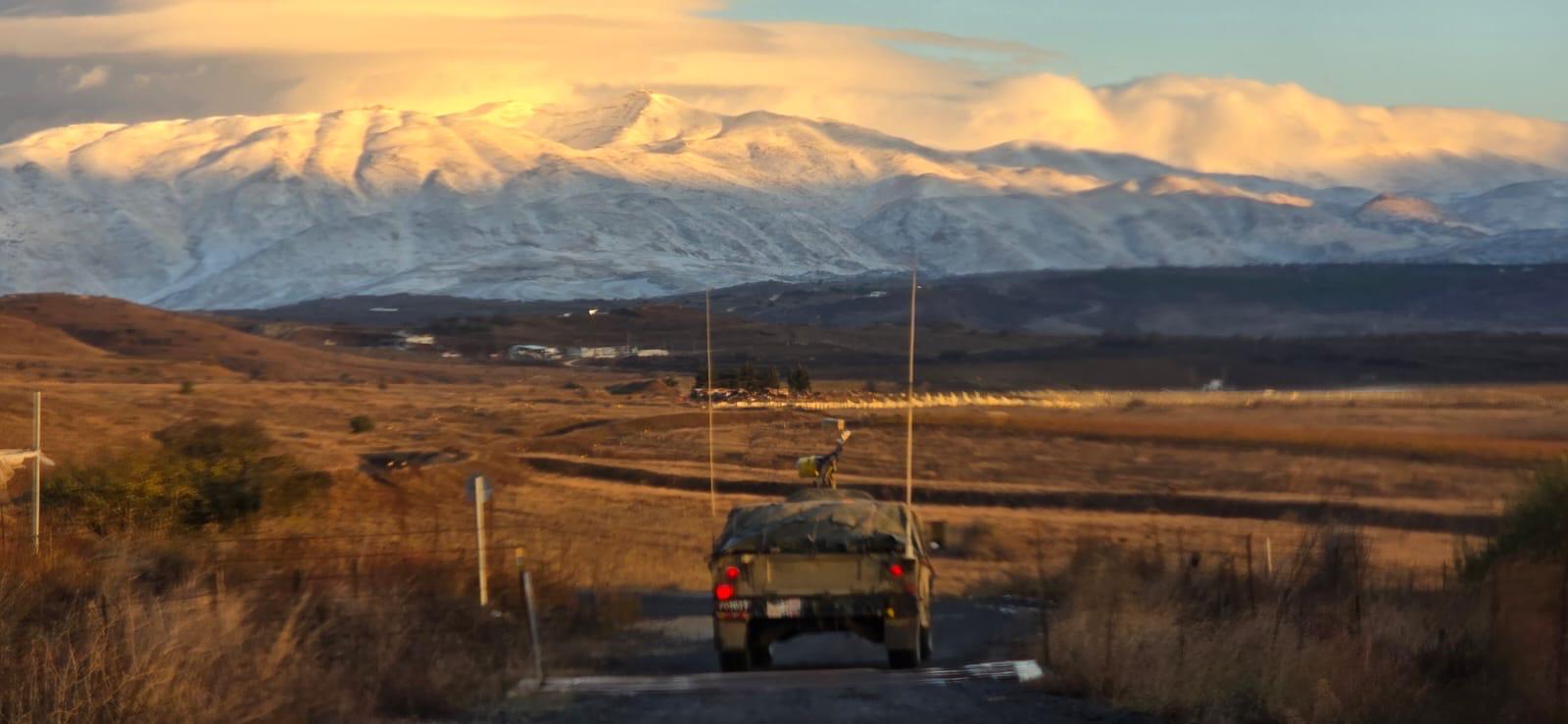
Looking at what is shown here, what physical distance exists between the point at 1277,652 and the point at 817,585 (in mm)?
4416

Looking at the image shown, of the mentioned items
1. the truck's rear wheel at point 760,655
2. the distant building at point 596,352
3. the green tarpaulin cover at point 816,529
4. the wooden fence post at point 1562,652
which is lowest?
the truck's rear wheel at point 760,655

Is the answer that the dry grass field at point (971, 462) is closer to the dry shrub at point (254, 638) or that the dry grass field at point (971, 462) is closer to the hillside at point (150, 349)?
the dry shrub at point (254, 638)

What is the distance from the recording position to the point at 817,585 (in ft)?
56.5

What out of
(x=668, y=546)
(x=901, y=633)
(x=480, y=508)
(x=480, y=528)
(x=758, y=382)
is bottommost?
(x=668, y=546)

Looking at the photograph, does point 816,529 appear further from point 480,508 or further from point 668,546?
point 668,546

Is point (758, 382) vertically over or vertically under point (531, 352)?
under

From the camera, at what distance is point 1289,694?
523 inches

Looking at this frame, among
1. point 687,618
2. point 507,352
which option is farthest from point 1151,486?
point 507,352

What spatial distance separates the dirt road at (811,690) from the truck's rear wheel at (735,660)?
4.9 inches

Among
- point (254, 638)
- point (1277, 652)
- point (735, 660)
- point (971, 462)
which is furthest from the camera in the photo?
point (971, 462)

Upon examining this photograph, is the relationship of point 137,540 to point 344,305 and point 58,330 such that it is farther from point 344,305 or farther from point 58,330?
point 344,305

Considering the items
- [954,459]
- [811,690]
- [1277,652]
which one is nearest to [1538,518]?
[1277,652]

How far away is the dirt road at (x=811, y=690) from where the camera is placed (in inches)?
566

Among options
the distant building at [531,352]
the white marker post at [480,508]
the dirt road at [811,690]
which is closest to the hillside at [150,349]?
the distant building at [531,352]
